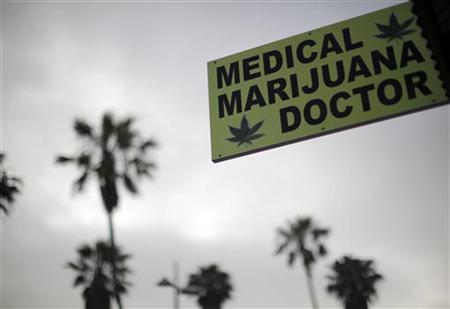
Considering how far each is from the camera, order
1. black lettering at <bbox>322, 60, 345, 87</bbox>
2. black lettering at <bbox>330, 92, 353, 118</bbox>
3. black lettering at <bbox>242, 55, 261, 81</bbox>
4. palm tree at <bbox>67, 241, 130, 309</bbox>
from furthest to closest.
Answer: palm tree at <bbox>67, 241, 130, 309</bbox> < black lettering at <bbox>242, 55, 261, 81</bbox> < black lettering at <bbox>322, 60, 345, 87</bbox> < black lettering at <bbox>330, 92, 353, 118</bbox>

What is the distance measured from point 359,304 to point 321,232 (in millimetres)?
10974

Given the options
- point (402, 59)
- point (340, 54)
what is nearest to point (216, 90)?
point (340, 54)

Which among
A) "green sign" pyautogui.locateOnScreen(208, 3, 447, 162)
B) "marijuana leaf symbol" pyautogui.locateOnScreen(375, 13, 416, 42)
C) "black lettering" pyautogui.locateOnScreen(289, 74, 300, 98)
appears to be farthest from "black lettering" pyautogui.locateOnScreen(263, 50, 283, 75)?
"marijuana leaf symbol" pyautogui.locateOnScreen(375, 13, 416, 42)

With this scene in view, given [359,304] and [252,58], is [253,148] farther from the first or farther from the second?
[359,304]

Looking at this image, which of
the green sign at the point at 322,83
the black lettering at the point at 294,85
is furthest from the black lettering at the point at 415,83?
the black lettering at the point at 294,85

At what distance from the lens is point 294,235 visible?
35.3m

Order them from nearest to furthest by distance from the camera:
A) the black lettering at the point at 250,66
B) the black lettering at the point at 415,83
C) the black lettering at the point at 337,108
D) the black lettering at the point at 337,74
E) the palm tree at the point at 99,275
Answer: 1. the black lettering at the point at 415,83
2. the black lettering at the point at 337,108
3. the black lettering at the point at 337,74
4. the black lettering at the point at 250,66
5. the palm tree at the point at 99,275

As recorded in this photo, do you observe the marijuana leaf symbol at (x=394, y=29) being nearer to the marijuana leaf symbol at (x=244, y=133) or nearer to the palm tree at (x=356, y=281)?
the marijuana leaf symbol at (x=244, y=133)

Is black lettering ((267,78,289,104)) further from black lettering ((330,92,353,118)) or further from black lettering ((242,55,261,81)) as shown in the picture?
black lettering ((330,92,353,118))

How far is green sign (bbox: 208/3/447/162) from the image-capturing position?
2.31 m

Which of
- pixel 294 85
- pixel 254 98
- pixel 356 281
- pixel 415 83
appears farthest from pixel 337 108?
pixel 356 281

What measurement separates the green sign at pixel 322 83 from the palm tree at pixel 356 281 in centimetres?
2403

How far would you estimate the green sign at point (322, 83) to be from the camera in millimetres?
2314

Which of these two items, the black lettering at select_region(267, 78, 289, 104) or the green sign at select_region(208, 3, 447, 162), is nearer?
the green sign at select_region(208, 3, 447, 162)
